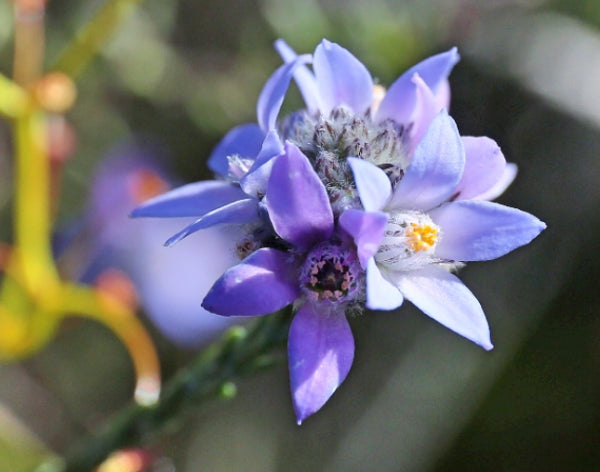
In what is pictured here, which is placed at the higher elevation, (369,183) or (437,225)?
(369,183)

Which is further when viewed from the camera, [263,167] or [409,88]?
[409,88]

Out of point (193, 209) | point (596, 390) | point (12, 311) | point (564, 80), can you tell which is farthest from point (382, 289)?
point (596, 390)

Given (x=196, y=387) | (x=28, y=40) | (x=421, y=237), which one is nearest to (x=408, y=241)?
(x=421, y=237)

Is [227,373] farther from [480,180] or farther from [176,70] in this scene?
[176,70]

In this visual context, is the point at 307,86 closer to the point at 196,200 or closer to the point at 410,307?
the point at 196,200

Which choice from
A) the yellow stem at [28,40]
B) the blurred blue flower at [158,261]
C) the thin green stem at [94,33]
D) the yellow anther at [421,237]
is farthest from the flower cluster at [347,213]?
the blurred blue flower at [158,261]

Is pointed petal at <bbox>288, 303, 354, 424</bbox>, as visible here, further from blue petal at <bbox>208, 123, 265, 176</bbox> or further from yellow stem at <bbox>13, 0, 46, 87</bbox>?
yellow stem at <bbox>13, 0, 46, 87</bbox>

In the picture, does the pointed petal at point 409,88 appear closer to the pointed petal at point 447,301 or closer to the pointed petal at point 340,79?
the pointed petal at point 340,79
